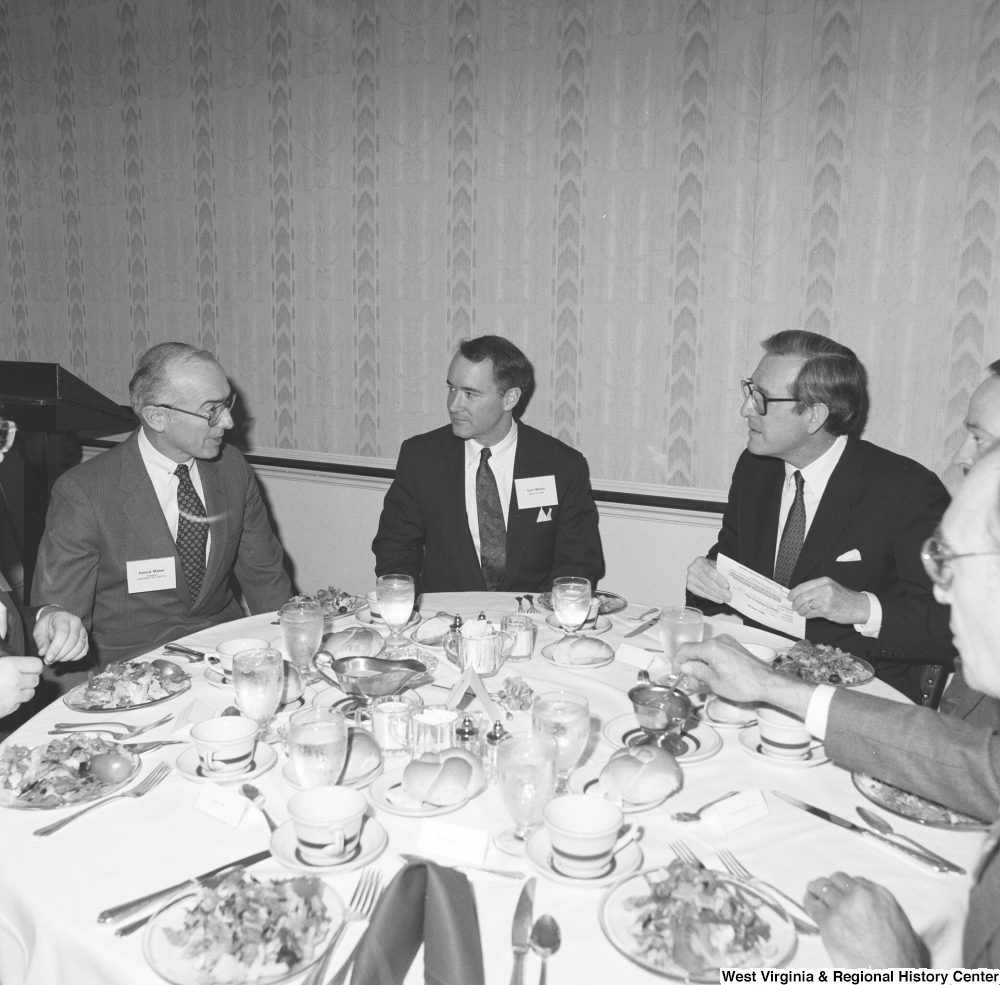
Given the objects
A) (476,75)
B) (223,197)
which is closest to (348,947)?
(476,75)

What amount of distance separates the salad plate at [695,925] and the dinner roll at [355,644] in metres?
1.02

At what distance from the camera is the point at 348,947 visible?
107 centimetres

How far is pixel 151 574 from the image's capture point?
271 cm

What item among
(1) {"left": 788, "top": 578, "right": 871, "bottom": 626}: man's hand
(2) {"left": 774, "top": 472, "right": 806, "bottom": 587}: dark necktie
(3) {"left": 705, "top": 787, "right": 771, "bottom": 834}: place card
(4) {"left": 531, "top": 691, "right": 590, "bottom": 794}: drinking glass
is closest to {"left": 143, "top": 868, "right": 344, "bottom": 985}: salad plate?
(4) {"left": 531, "top": 691, "right": 590, "bottom": 794}: drinking glass

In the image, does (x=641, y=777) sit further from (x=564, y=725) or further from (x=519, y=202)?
(x=519, y=202)

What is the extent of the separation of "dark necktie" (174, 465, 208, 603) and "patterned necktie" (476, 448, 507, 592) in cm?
107

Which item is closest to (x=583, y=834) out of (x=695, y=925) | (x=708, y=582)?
(x=695, y=925)

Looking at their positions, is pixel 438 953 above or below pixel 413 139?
below

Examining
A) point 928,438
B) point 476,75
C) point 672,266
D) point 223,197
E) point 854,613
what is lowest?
point 854,613

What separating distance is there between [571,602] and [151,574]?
1348 millimetres

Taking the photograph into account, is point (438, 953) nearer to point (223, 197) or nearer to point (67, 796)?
point (67, 796)

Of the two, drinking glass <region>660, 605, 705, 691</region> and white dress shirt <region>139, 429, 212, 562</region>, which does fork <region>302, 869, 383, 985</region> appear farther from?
white dress shirt <region>139, 429, 212, 562</region>

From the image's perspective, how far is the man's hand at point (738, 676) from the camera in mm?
1618

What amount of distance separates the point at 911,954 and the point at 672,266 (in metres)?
3.18
